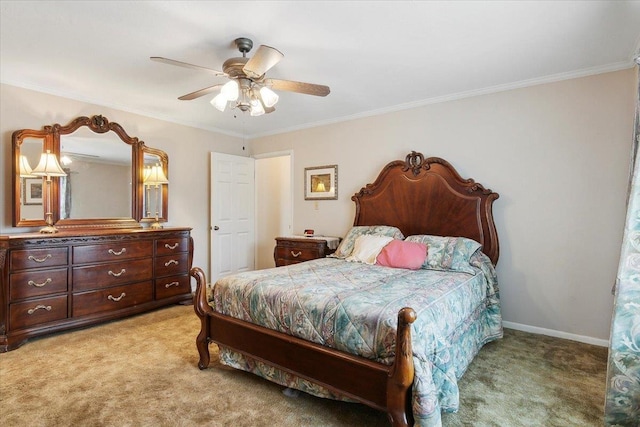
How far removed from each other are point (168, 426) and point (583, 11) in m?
3.51

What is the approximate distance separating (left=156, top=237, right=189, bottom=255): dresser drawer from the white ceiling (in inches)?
65.2

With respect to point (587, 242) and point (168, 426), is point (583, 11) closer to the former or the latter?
point (587, 242)

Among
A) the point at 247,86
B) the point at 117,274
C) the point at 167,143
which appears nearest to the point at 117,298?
the point at 117,274

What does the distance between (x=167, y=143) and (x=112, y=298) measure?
211 centimetres

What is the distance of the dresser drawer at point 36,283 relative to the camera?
114 inches

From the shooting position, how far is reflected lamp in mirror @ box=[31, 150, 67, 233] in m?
3.28

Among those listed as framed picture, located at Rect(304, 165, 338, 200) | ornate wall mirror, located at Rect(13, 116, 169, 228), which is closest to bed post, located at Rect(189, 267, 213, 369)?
ornate wall mirror, located at Rect(13, 116, 169, 228)

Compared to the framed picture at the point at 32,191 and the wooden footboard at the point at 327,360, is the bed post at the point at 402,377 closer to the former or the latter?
the wooden footboard at the point at 327,360

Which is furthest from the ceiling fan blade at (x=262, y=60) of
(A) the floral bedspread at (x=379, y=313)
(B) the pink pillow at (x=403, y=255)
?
(B) the pink pillow at (x=403, y=255)

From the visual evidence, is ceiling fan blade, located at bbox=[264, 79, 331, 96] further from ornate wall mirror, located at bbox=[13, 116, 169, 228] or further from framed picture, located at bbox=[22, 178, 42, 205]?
framed picture, located at bbox=[22, 178, 42, 205]

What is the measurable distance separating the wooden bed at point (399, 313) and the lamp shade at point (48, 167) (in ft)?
7.10

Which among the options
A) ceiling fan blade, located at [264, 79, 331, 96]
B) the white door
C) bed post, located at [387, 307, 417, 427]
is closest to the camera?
bed post, located at [387, 307, 417, 427]

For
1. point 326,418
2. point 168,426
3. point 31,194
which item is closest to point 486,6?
point 326,418

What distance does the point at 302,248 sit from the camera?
4234 millimetres
